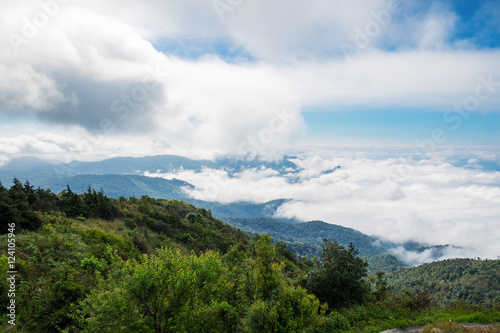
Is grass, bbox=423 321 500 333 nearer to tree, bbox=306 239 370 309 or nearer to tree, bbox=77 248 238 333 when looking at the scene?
tree, bbox=306 239 370 309

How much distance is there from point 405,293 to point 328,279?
652cm

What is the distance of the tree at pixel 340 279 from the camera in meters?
23.3

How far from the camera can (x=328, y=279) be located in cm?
2391

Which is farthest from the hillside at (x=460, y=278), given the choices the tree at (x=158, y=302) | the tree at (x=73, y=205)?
the tree at (x=73, y=205)

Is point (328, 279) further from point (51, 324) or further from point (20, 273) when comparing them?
point (20, 273)

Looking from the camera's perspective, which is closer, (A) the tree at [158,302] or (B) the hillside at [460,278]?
(A) the tree at [158,302]

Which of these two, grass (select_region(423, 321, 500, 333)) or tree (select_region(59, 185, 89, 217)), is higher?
tree (select_region(59, 185, 89, 217))

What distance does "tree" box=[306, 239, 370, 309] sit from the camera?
23.3 metres

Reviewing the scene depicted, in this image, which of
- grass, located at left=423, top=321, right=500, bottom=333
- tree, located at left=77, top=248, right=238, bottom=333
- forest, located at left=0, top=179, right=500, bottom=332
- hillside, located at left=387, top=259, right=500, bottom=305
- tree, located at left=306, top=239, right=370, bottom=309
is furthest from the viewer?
hillside, located at left=387, top=259, right=500, bottom=305

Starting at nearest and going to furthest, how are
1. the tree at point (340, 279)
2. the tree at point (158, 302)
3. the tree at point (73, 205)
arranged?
the tree at point (158, 302) < the tree at point (340, 279) < the tree at point (73, 205)

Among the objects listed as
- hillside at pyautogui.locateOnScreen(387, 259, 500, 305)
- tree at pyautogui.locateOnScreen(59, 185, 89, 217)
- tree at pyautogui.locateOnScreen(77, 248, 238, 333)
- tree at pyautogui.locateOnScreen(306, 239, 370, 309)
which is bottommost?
hillside at pyautogui.locateOnScreen(387, 259, 500, 305)

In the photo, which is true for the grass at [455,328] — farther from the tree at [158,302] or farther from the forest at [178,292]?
the tree at [158,302]

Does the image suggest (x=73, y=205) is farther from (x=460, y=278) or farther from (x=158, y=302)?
(x=460, y=278)

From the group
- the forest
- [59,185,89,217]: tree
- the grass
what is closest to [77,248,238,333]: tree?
the forest
